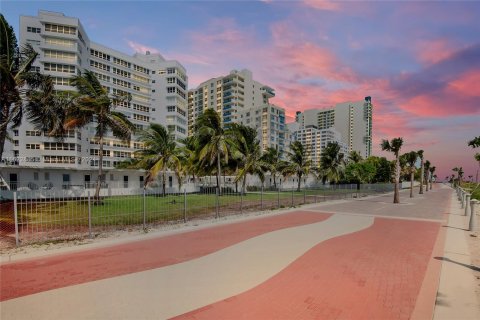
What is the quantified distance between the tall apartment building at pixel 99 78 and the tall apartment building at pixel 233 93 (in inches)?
1368

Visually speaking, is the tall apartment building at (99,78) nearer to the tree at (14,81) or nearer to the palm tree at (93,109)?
the palm tree at (93,109)

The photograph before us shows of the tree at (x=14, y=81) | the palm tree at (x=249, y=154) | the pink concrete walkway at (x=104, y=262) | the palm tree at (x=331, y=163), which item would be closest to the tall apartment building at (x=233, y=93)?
the palm tree at (x=331, y=163)

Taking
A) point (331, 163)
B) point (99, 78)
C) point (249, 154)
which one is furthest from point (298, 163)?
point (99, 78)

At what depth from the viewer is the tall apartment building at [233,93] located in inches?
4390

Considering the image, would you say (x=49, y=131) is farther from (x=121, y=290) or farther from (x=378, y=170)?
(x=378, y=170)

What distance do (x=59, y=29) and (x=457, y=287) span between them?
6762 cm

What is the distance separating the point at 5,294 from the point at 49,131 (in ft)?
53.3

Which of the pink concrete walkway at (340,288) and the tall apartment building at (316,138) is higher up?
the tall apartment building at (316,138)

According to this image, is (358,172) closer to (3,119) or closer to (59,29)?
(3,119)

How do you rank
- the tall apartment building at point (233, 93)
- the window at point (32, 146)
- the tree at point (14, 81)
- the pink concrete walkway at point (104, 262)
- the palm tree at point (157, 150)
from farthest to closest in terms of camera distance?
the tall apartment building at point (233, 93)
the window at point (32, 146)
the palm tree at point (157, 150)
the tree at point (14, 81)
the pink concrete walkway at point (104, 262)

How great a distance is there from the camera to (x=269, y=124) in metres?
98.9

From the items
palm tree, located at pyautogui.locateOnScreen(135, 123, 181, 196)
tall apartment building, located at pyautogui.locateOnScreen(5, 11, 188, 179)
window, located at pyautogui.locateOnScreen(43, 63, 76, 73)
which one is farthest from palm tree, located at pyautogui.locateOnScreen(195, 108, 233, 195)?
window, located at pyautogui.locateOnScreen(43, 63, 76, 73)

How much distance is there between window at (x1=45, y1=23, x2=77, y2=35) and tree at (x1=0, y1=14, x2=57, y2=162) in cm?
4485

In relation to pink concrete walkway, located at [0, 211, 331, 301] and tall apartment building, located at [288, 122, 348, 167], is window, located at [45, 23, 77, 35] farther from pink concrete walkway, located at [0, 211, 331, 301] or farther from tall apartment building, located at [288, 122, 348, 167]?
tall apartment building, located at [288, 122, 348, 167]
